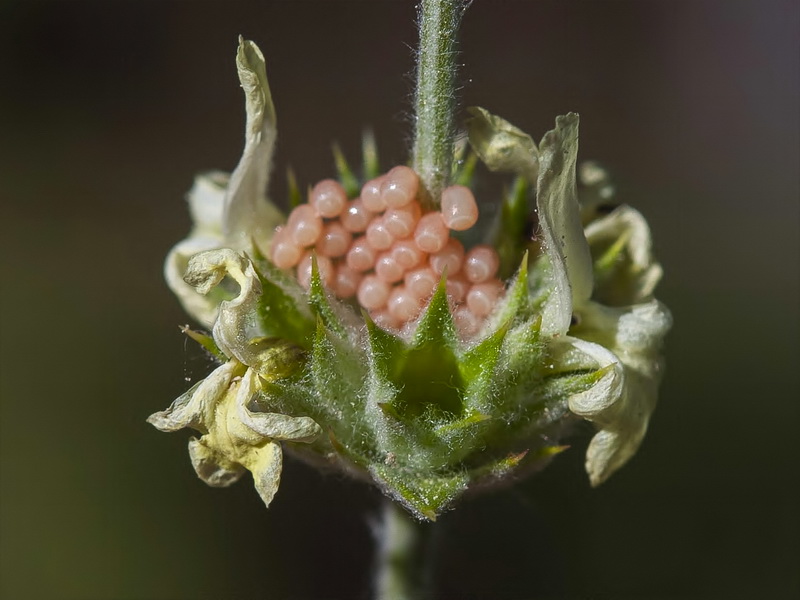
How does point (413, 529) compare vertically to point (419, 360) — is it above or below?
below

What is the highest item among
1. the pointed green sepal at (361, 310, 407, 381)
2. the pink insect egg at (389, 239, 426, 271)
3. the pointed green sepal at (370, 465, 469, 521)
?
the pink insect egg at (389, 239, 426, 271)

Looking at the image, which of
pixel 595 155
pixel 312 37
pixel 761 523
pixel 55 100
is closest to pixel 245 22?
pixel 312 37

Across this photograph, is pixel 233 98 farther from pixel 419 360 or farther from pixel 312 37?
pixel 419 360

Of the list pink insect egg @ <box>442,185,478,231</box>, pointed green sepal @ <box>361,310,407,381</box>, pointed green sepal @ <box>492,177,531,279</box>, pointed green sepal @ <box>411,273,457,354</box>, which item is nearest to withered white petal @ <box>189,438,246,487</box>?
pointed green sepal @ <box>361,310,407,381</box>

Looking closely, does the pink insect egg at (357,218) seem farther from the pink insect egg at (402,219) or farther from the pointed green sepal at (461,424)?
the pointed green sepal at (461,424)

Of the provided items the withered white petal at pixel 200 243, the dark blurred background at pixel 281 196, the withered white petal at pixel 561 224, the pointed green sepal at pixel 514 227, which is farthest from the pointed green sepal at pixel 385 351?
the dark blurred background at pixel 281 196

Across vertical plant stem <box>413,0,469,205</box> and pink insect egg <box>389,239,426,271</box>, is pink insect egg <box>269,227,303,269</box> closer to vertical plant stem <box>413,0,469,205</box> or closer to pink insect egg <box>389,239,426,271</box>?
pink insect egg <box>389,239,426,271</box>

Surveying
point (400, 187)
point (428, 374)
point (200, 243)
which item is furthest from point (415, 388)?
point (200, 243)
